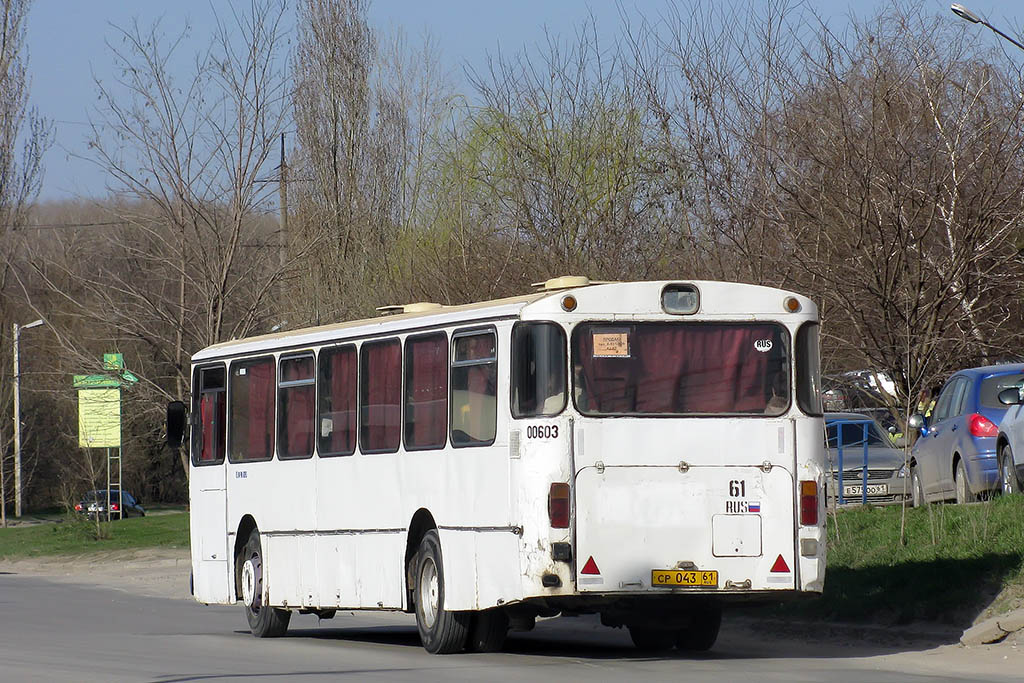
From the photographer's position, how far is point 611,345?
1355 centimetres

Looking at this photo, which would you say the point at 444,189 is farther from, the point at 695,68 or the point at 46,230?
the point at 46,230

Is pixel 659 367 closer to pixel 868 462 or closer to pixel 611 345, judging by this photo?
pixel 611 345

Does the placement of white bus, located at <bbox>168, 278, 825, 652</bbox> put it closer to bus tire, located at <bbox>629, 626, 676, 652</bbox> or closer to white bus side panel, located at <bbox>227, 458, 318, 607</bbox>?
bus tire, located at <bbox>629, 626, 676, 652</bbox>

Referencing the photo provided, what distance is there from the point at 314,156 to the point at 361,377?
27141 mm

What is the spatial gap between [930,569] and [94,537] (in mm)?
27005

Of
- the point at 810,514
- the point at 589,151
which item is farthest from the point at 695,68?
the point at 810,514

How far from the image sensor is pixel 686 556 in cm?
1332

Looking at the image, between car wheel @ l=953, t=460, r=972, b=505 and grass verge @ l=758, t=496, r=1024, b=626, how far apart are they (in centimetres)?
177

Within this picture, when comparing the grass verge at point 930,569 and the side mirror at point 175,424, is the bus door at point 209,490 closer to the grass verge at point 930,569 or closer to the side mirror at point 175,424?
the side mirror at point 175,424

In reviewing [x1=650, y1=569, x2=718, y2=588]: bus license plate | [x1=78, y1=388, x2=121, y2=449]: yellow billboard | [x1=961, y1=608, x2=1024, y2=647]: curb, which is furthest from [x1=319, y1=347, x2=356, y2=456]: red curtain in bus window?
[x1=78, y1=388, x2=121, y2=449]: yellow billboard

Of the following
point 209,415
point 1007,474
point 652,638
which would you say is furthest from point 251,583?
point 1007,474

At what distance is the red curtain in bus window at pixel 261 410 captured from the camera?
58.1ft

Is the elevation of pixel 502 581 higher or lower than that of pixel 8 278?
lower

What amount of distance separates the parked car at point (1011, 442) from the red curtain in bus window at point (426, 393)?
261 inches
